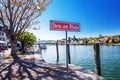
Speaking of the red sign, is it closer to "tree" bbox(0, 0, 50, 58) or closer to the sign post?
the sign post

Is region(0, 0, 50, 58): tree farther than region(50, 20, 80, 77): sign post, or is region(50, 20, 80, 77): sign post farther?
region(0, 0, 50, 58): tree

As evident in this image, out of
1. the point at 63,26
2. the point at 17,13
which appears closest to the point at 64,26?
the point at 63,26

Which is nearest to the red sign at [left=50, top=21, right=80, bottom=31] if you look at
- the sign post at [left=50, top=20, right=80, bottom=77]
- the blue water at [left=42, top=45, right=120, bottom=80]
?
the sign post at [left=50, top=20, right=80, bottom=77]

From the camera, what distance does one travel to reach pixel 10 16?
2594cm

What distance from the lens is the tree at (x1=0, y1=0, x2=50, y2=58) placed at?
26.0 meters

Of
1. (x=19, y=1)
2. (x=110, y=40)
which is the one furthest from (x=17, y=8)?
(x=110, y=40)

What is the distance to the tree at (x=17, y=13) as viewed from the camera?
1023 inches

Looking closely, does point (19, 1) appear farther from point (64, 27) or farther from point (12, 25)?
point (64, 27)

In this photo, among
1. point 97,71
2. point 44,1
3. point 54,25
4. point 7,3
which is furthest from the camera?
point 44,1

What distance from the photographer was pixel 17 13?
28.0 metres

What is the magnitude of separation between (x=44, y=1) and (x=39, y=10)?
5.35ft

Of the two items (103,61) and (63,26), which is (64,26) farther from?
(103,61)

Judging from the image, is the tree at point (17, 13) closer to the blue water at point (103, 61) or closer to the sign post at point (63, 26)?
the blue water at point (103, 61)

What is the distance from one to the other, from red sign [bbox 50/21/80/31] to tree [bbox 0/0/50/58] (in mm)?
19330
